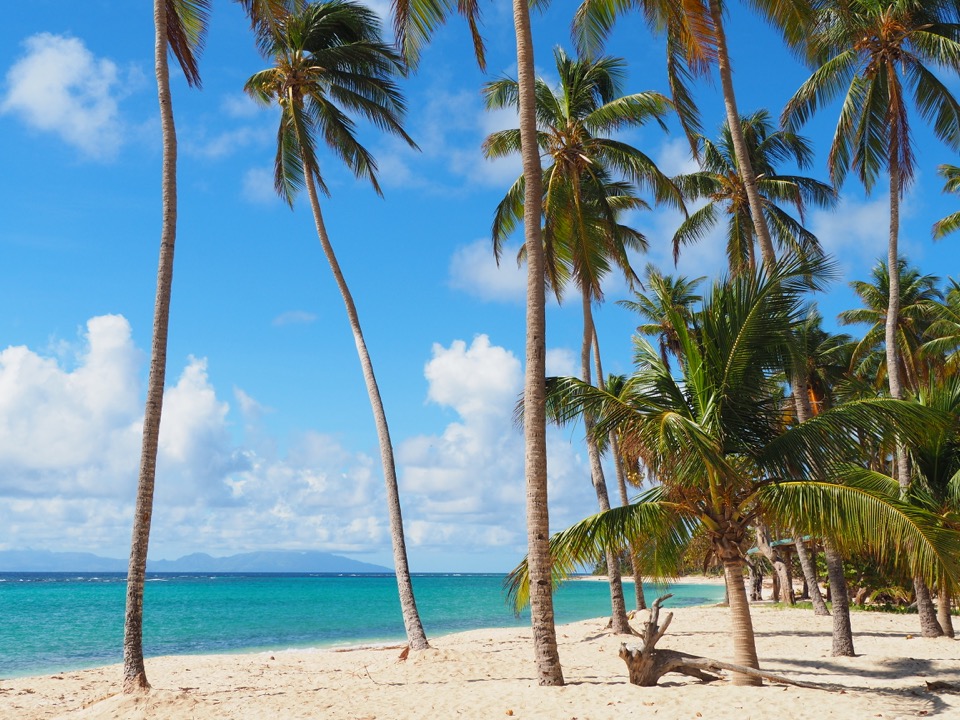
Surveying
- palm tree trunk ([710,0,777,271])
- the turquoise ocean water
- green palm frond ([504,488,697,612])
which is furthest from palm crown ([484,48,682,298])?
the turquoise ocean water

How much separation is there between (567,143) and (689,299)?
13.5 m

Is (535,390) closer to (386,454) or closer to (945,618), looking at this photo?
(386,454)

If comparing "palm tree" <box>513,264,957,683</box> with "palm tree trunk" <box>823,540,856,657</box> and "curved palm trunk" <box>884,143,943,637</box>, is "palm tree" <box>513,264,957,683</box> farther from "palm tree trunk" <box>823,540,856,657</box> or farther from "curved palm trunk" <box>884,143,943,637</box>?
"curved palm trunk" <box>884,143,943,637</box>

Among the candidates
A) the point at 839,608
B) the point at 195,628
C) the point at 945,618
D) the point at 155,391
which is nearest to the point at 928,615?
the point at 945,618

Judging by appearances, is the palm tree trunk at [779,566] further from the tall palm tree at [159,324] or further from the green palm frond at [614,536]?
the tall palm tree at [159,324]

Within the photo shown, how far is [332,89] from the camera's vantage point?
17734 millimetres

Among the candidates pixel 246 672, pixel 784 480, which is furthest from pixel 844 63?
pixel 246 672

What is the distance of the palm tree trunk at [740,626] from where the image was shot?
10109 mm

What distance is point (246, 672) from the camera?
1447cm

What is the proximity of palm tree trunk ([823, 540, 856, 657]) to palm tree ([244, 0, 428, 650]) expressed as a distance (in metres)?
8.87

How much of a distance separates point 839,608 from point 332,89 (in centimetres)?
1497

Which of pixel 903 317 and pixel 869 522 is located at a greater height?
pixel 903 317

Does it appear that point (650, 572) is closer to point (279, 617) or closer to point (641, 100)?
point (641, 100)

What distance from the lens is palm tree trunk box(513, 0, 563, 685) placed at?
10.2 meters
